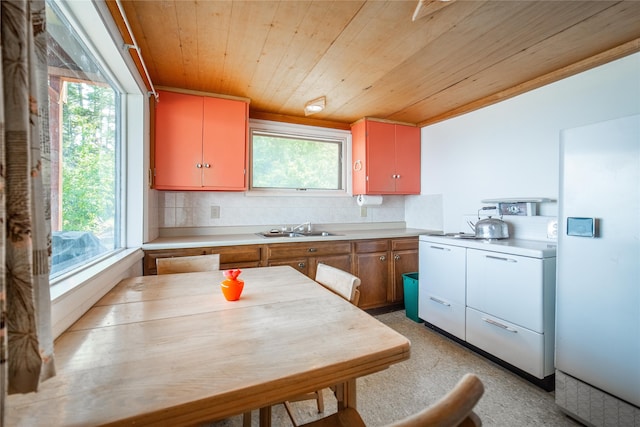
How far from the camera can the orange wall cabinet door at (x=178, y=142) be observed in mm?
2482

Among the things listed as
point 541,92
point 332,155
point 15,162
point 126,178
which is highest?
point 541,92

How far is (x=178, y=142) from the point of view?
2.53m

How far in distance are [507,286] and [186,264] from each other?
7.04ft

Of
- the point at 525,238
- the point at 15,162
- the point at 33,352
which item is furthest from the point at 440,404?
the point at 525,238

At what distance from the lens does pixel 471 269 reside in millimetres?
2230

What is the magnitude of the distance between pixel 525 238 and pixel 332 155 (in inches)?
85.9

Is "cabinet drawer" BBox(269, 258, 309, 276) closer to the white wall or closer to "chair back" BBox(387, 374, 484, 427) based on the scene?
the white wall

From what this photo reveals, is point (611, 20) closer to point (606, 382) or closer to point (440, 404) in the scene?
point (606, 382)

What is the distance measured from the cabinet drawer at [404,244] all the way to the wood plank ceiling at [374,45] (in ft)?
4.83

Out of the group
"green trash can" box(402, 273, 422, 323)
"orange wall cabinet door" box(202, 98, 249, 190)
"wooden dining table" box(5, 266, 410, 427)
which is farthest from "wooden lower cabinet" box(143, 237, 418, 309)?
"wooden dining table" box(5, 266, 410, 427)

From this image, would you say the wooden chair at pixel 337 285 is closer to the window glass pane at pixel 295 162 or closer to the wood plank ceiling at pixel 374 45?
the wood plank ceiling at pixel 374 45

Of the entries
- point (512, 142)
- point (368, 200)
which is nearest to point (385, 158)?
point (368, 200)

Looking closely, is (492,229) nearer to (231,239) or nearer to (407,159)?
(407,159)

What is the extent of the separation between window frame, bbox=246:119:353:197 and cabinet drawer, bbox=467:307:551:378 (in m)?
1.95
